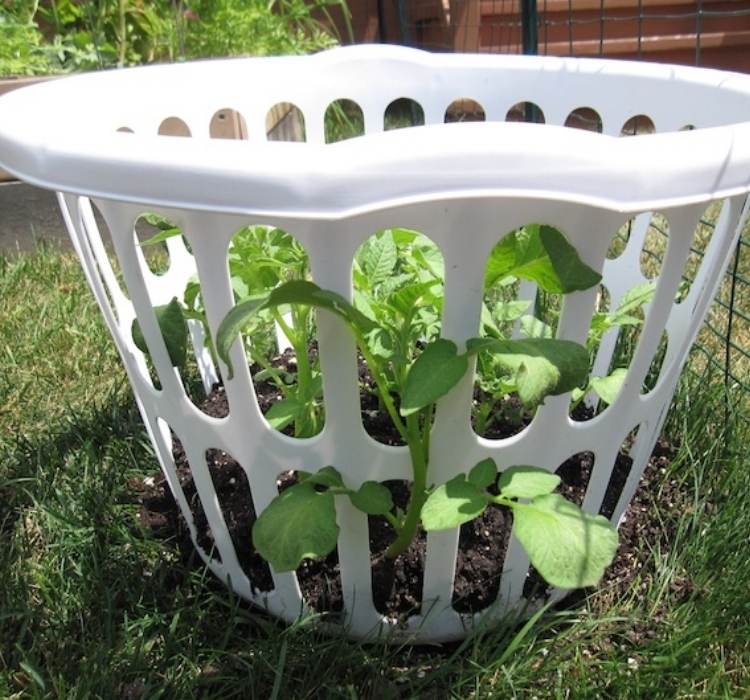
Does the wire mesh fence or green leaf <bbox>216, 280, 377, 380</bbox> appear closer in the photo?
green leaf <bbox>216, 280, 377, 380</bbox>

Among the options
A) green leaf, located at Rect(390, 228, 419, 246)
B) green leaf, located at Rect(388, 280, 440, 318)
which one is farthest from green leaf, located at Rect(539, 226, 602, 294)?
green leaf, located at Rect(390, 228, 419, 246)

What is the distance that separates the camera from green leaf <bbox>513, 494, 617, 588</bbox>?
1.89 ft

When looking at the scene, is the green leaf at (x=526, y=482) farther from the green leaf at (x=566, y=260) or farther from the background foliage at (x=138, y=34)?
the background foliage at (x=138, y=34)

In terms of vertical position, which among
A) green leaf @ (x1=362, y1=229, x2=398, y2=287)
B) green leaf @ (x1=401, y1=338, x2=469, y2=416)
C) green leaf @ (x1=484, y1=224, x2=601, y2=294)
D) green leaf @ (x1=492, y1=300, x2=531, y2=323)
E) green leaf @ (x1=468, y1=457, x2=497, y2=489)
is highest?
green leaf @ (x1=484, y1=224, x2=601, y2=294)

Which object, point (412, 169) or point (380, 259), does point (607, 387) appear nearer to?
point (380, 259)

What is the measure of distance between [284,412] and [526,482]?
0.22 metres

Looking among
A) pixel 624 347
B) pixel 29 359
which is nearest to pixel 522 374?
pixel 624 347

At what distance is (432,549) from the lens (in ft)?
2.41

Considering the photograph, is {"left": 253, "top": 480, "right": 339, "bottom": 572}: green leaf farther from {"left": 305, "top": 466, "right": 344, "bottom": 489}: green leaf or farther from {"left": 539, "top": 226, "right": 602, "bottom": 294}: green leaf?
{"left": 539, "top": 226, "right": 602, "bottom": 294}: green leaf

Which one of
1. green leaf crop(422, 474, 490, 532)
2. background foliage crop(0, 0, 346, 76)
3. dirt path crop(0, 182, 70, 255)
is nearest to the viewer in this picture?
green leaf crop(422, 474, 490, 532)

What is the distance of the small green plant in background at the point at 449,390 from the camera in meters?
0.55

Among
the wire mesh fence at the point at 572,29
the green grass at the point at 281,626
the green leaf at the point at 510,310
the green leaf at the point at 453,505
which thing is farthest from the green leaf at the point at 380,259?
the wire mesh fence at the point at 572,29

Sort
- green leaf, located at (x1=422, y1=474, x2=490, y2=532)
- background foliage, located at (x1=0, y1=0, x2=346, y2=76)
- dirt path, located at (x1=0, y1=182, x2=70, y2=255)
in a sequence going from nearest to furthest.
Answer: green leaf, located at (x1=422, y1=474, x2=490, y2=532) < dirt path, located at (x1=0, y1=182, x2=70, y2=255) < background foliage, located at (x1=0, y1=0, x2=346, y2=76)

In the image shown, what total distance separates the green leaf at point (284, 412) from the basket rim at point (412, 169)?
9.7 inches
